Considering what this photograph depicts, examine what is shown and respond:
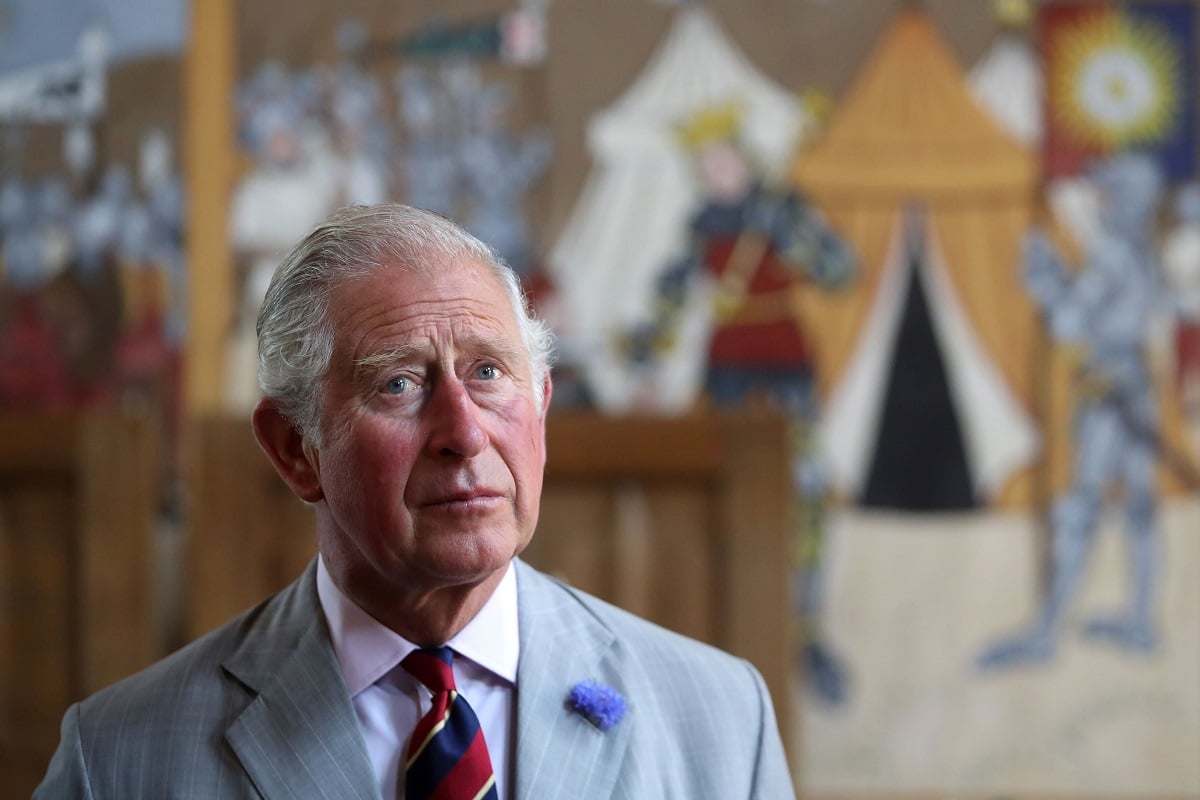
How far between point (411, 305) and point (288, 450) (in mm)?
254

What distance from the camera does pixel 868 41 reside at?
3658 mm

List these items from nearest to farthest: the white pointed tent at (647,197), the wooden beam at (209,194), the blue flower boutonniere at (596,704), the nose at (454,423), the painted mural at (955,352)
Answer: the nose at (454,423)
the blue flower boutonniere at (596,704)
the painted mural at (955,352)
the white pointed tent at (647,197)
the wooden beam at (209,194)

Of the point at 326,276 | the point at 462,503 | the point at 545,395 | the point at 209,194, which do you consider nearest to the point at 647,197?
the point at 209,194

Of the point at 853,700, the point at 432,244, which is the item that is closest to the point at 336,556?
the point at 432,244

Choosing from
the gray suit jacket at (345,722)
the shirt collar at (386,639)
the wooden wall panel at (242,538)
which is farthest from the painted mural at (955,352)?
the shirt collar at (386,639)

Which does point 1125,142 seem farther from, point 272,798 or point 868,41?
point 272,798

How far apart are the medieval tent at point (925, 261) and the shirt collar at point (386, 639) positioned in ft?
7.18

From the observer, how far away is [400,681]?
1486 millimetres

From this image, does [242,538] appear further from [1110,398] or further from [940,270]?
[1110,398]

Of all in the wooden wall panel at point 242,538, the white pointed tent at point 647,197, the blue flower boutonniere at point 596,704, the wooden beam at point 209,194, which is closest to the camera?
the blue flower boutonniere at point 596,704

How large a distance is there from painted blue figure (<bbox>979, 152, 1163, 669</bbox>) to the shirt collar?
2.31 meters

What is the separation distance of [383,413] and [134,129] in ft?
9.28

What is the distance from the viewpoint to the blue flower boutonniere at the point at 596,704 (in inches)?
59.3

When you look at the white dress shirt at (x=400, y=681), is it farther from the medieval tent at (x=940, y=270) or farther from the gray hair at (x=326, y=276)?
the medieval tent at (x=940, y=270)
